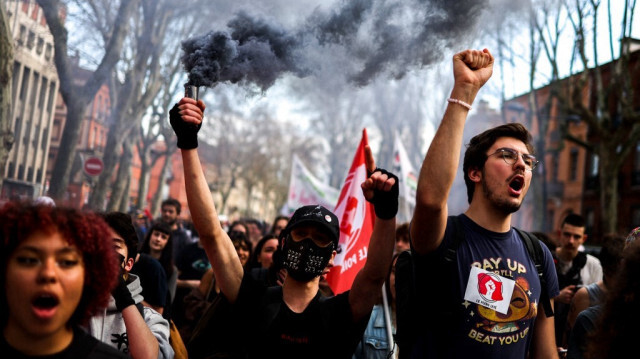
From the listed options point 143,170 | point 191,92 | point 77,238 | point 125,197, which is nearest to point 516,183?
→ point 191,92

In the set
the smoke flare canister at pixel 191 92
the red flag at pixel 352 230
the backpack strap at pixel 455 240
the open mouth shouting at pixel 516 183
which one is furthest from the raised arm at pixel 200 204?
the red flag at pixel 352 230

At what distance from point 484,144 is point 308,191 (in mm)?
10684

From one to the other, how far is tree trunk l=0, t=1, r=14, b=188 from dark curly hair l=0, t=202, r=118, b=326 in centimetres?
912

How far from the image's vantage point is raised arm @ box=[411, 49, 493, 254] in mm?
2518

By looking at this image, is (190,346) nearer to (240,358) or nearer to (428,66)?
(240,358)

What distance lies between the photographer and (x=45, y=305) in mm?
1988

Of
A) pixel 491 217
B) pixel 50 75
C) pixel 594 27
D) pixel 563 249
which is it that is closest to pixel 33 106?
pixel 50 75

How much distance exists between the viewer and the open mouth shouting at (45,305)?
197 centimetres

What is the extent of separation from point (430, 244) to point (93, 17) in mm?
12765

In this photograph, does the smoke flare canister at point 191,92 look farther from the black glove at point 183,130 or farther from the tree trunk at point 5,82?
the tree trunk at point 5,82

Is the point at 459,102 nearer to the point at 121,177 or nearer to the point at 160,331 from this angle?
the point at 160,331

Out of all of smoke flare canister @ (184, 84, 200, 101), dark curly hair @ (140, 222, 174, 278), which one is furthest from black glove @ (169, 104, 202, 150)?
dark curly hair @ (140, 222, 174, 278)

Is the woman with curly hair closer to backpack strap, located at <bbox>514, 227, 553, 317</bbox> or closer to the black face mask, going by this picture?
the black face mask

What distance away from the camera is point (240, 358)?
9.76 ft
